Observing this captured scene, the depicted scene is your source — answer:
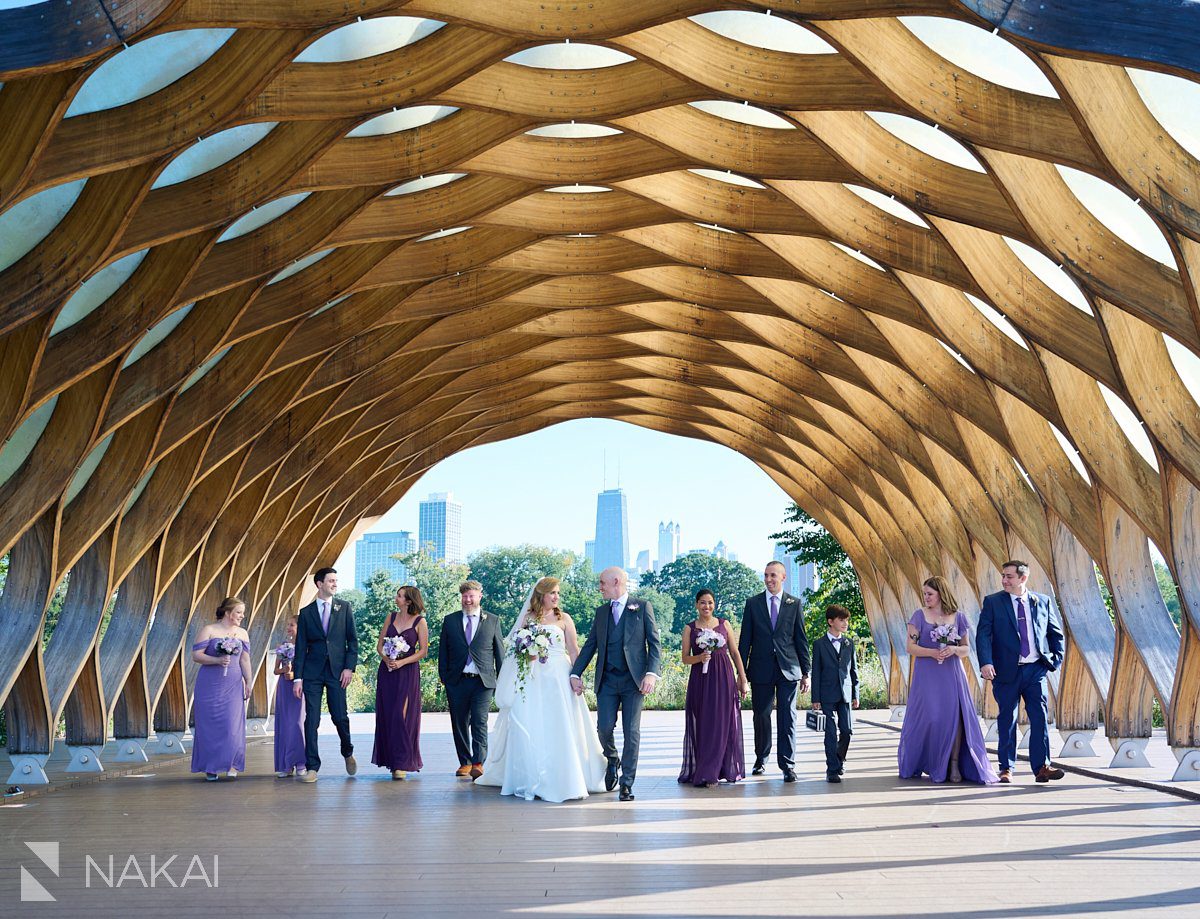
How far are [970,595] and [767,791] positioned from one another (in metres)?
15.2

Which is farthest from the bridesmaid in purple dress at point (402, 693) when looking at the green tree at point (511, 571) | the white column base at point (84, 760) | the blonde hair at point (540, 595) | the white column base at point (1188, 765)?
the green tree at point (511, 571)

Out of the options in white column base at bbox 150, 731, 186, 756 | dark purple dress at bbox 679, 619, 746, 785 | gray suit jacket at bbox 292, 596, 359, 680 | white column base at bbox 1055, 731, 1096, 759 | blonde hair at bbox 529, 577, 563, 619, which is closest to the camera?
blonde hair at bbox 529, 577, 563, 619

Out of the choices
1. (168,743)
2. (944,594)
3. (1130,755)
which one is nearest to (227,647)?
(168,743)

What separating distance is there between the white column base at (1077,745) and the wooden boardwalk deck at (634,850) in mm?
4391

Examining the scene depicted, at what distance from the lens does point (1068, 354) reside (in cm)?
1435

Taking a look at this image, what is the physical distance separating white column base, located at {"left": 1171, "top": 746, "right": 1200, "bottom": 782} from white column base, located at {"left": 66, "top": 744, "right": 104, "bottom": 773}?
1403 cm

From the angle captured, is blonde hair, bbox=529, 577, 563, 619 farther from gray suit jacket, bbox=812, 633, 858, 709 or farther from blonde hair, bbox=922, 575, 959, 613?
blonde hair, bbox=922, 575, 959, 613

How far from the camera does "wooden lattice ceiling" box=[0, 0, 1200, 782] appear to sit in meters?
11.2

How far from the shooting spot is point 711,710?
45.1ft

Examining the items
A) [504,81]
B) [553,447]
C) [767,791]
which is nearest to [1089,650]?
[767,791]

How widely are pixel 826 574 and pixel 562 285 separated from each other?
24.3 m

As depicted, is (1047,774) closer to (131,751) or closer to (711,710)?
(711,710)

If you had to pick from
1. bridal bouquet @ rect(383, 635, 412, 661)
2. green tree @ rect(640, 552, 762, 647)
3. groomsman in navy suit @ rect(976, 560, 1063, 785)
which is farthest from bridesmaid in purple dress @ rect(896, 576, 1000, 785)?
green tree @ rect(640, 552, 762, 647)

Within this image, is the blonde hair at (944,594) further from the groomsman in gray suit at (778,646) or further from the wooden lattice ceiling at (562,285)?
the wooden lattice ceiling at (562,285)
